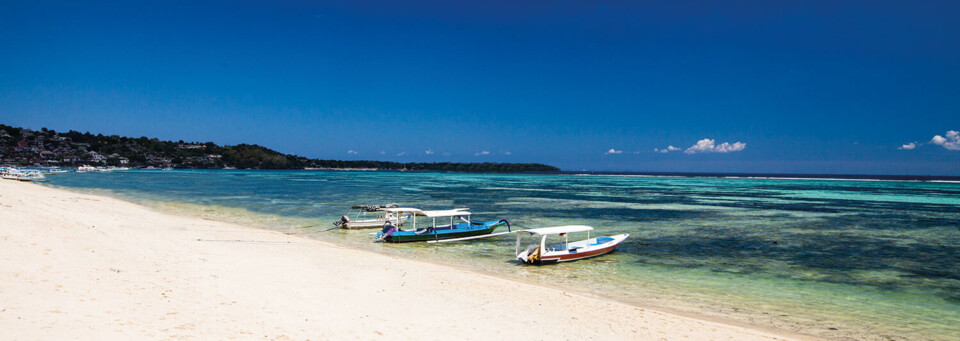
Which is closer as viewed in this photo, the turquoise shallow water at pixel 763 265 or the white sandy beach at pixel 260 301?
the white sandy beach at pixel 260 301

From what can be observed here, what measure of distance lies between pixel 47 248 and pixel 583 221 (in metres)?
27.3

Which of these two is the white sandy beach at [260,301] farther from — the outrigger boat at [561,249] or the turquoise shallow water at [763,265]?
the outrigger boat at [561,249]

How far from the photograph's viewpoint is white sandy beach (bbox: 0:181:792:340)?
753 cm

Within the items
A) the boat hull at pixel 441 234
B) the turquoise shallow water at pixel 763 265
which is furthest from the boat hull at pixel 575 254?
the boat hull at pixel 441 234

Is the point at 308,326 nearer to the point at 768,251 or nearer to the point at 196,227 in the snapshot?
the point at 196,227

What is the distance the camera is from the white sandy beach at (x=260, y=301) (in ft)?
24.7

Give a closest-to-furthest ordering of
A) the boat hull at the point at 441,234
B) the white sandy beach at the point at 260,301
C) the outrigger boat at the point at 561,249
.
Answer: the white sandy beach at the point at 260,301, the outrigger boat at the point at 561,249, the boat hull at the point at 441,234

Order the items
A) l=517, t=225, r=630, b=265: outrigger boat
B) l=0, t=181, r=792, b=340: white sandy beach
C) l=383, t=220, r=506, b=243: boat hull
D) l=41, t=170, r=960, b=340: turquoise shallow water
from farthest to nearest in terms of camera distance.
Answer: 1. l=383, t=220, r=506, b=243: boat hull
2. l=517, t=225, r=630, b=265: outrigger boat
3. l=41, t=170, r=960, b=340: turquoise shallow water
4. l=0, t=181, r=792, b=340: white sandy beach

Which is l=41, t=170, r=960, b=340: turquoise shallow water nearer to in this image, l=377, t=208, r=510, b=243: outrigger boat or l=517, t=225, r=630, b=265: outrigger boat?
l=517, t=225, r=630, b=265: outrigger boat

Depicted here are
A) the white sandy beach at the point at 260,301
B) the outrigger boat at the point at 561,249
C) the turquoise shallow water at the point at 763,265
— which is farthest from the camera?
the outrigger boat at the point at 561,249

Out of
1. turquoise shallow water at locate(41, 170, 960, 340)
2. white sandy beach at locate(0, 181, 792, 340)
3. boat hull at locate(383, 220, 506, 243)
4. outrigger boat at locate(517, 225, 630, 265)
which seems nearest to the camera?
white sandy beach at locate(0, 181, 792, 340)

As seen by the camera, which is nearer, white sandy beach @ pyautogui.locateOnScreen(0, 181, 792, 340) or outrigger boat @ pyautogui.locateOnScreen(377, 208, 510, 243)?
white sandy beach @ pyautogui.locateOnScreen(0, 181, 792, 340)

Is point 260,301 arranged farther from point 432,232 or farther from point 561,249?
Answer: point 432,232

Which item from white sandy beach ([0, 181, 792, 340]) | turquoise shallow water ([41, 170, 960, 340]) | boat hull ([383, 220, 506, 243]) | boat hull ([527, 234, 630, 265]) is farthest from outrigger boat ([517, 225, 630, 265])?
boat hull ([383, 220, 506, 243])
